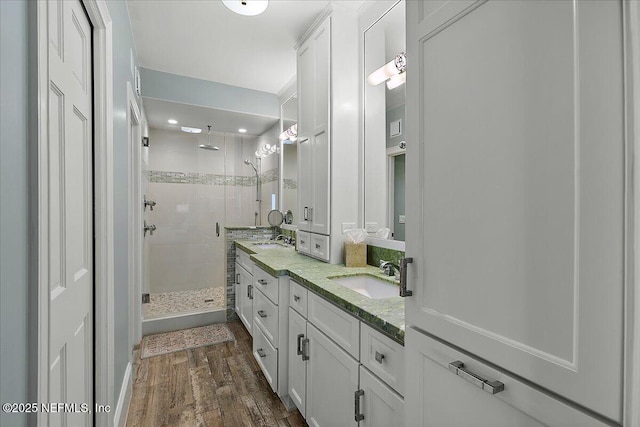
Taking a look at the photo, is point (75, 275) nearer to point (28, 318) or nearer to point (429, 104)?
point (28, 318)

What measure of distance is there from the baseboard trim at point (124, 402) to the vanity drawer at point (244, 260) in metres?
1.09

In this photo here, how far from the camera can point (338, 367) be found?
1312 millimetres

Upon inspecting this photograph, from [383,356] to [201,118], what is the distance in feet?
11.2

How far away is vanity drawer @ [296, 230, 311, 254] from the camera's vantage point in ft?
7.64

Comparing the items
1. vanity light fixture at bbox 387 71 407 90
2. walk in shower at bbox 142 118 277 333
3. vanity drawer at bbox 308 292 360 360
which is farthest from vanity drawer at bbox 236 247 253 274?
vanity light fixture at bbox 387 71 407 90

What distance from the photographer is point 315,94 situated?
223 centimetres

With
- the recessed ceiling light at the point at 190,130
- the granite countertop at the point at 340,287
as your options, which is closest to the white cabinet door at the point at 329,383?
the granite countertop at the point at 340,287

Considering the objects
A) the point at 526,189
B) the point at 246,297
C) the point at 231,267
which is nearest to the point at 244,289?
the point at 246,297

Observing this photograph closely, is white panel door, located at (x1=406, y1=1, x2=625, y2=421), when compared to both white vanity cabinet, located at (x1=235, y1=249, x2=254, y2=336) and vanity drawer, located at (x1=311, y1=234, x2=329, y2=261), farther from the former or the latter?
white vanity cabinet, located at (x1=235, y1=249, x2=254, y2=336)

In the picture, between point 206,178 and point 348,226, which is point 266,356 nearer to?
point 348,226

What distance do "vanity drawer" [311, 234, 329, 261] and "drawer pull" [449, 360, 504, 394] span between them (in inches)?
54.7

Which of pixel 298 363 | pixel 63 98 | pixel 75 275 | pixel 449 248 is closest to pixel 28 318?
pixel 75 275

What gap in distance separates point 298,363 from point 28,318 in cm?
134

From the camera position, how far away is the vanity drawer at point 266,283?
1921 millimetres
